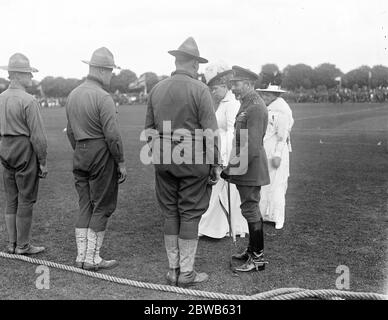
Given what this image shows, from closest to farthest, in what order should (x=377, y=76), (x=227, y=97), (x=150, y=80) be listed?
(x=227, y=97) < (x=377, y=76) < (x=150, y=80)

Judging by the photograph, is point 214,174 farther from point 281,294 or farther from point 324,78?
point 324,78

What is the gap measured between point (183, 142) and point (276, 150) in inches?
97.2

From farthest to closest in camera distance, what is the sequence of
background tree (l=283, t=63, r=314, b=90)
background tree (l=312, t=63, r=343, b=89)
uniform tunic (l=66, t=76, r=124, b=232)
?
background tree (l=312, t=63, r=343, b=89)
background tree (l=283, t=63, r=314, b=90)
uniform tunic (l=66, t=76, r=124, b=232)

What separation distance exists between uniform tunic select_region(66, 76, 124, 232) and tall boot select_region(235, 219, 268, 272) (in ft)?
5.25

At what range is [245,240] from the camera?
705cm

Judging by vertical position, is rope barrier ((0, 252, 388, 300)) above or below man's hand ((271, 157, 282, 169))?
below

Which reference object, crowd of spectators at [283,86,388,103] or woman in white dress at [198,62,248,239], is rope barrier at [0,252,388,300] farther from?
crowd of spectators at [283,86,388,103]

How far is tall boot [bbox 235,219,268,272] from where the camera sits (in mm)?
5668

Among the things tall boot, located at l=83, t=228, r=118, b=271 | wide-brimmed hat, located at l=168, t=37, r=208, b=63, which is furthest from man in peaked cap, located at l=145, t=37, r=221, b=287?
tall boot, located at l=83, t=228, r=118, b=271

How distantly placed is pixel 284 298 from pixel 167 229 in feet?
4.73

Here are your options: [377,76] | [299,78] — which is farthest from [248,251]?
[299,78]

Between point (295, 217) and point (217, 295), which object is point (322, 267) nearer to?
point (217, 295)
